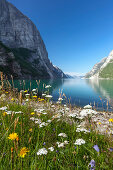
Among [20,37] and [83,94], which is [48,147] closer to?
[83,94]

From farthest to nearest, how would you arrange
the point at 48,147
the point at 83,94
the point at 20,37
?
1. the point at 20,37
2. the point at 83,94
3. the point at 48,147

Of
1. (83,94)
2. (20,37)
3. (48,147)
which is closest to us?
(48,147)

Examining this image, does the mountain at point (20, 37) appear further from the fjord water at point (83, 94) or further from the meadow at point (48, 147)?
the meadow at point (48, 147)

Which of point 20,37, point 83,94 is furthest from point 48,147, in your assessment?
point 20,37

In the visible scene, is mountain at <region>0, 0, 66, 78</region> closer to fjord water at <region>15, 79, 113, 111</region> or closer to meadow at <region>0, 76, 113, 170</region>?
fjord water at <region>15, 79, 113, 111</region>

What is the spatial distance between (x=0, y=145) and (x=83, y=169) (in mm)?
1652

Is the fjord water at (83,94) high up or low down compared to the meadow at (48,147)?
down

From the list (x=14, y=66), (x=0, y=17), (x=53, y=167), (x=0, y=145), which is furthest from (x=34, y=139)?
(x=0, y=17)

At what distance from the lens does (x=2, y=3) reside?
147 m

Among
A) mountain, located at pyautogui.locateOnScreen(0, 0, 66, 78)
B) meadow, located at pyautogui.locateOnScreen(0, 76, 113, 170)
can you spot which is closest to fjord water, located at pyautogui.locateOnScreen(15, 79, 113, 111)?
meadow, located at pyautogui.locateOnScreen(0, 76, 113, 170)

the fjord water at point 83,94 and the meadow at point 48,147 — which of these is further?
the fjord water at point 83,94

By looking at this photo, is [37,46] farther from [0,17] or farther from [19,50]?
[0,17]

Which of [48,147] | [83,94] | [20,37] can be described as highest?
[20,37]

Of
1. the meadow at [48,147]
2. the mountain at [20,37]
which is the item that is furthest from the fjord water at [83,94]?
the mountain at [20,37]
